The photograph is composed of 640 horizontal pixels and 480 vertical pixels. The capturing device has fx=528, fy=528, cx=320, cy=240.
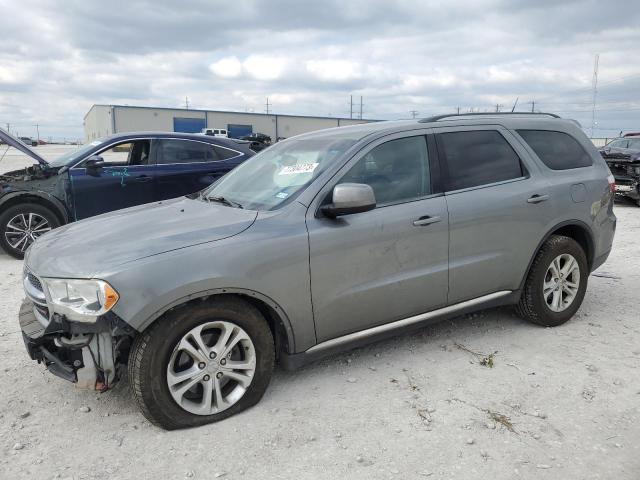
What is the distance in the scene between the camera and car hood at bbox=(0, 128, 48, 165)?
684 centimetres

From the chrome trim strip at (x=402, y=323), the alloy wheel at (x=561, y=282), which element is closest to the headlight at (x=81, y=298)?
the chrome trim strip at (x=402, y=323)

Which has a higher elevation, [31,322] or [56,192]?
[56,192]

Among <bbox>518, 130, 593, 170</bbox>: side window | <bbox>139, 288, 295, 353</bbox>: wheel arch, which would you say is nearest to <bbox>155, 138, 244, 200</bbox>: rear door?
<bbox>518, 130, 593, 170</bbox>: side window

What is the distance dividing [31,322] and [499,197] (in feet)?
10.6

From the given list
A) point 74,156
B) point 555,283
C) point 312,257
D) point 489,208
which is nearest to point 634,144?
point 555,283

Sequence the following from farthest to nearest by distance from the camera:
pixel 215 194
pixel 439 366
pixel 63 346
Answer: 1. pixel 215 194
2. pixel 439 366
3. pixel 63 346

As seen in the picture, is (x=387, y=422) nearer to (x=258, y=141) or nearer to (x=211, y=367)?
(x=211, y=367)

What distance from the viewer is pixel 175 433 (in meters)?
2.92

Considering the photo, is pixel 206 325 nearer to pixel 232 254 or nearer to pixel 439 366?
pixel 232 254

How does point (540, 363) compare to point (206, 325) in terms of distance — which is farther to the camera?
point (540, 363)

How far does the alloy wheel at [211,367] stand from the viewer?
286 cm

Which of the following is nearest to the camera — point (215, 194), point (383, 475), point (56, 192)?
point (383, 475)

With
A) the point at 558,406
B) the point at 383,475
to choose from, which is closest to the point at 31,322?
the point at 383,475

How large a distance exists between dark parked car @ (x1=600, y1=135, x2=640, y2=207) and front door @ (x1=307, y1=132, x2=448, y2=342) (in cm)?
1026
